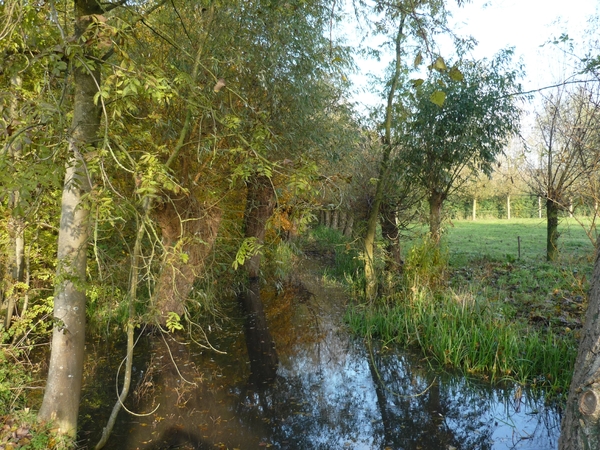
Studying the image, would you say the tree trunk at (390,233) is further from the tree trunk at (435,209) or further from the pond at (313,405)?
the pond at (313,405)

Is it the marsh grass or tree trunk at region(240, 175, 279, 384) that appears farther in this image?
tree trunk at region(240, 175, 279, 384)

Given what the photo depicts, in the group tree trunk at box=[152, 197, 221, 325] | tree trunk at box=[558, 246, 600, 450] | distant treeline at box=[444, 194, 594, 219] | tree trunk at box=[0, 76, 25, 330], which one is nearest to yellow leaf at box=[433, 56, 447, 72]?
tree trunk at box=[558, 246, 600, 450]

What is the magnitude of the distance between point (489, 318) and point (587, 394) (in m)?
3.87

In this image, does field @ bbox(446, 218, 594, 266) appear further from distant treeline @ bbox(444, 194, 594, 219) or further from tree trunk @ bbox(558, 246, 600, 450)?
distant treeline @ bbox(444, 194, 594, 219)

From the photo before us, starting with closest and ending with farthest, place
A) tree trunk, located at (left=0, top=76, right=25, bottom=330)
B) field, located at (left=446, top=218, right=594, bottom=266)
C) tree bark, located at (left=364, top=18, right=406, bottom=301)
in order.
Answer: tree trunk, located at (left=0, top=76, right=25, bottom=330) → tree bark, located at (left=364, top=18, right=406, bottom=301) → field, located at (left=446, top=218, right=594, bottom=266)

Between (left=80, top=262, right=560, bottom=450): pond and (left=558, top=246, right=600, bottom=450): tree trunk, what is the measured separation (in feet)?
6.04

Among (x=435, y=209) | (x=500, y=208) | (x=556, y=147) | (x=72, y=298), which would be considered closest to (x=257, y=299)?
(x=435, y=209)

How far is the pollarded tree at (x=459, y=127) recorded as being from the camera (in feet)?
33.1

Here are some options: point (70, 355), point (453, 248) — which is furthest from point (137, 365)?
point (453, 248)

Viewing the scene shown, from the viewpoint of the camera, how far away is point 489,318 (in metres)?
6.21

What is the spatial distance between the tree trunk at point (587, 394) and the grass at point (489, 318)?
2.55 meters

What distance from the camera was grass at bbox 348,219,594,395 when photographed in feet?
18.0

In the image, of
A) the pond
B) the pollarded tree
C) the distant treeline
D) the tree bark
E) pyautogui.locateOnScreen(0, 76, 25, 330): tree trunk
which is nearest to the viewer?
the pond

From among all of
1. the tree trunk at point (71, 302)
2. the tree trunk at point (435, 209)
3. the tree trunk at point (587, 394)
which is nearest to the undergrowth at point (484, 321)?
the tree trunk at point (435, 209)
